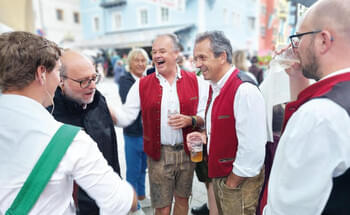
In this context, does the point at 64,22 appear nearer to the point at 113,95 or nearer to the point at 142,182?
the point at 113,95

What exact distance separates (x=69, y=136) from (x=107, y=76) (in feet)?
67.4

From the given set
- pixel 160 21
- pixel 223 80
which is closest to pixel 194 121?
pixel 223 80

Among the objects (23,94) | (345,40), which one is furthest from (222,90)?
(23,94)

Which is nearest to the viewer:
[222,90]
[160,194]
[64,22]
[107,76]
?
[222,90]

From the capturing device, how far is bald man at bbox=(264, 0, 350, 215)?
76 cm

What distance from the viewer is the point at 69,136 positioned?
90 cm

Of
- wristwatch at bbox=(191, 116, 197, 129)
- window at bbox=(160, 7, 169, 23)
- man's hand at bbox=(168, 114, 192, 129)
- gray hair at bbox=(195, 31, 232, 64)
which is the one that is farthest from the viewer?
window at bbox=(160, 7, 169, 23)

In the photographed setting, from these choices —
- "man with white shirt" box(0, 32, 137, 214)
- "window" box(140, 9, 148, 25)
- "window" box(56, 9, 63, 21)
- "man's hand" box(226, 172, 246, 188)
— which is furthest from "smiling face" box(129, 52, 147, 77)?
"window" box(56, 9, 63, 21)

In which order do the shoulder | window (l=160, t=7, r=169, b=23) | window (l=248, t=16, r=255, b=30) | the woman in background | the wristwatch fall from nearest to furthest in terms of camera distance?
1. the shoulder
2. the wristwatch
3. the woman in background
4. window (l=160, t=7, r=169, b=23)
5. window (l=248, t=16, r=255, b=30)

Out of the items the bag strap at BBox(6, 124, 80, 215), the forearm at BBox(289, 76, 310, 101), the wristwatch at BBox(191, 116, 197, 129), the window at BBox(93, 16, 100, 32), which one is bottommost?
the wristwatch at BBox(191, 116, 197, 129)

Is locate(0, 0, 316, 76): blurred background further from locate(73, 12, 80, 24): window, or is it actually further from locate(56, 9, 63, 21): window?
locate(73, 12, 80, 24): window

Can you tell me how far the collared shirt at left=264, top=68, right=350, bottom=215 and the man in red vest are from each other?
4.08ft

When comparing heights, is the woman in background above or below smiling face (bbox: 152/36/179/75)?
below

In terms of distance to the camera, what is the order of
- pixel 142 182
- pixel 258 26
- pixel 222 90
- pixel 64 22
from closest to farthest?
pixel 222 90, pixel 142 182, pixel 258 26, pixel 64 22
